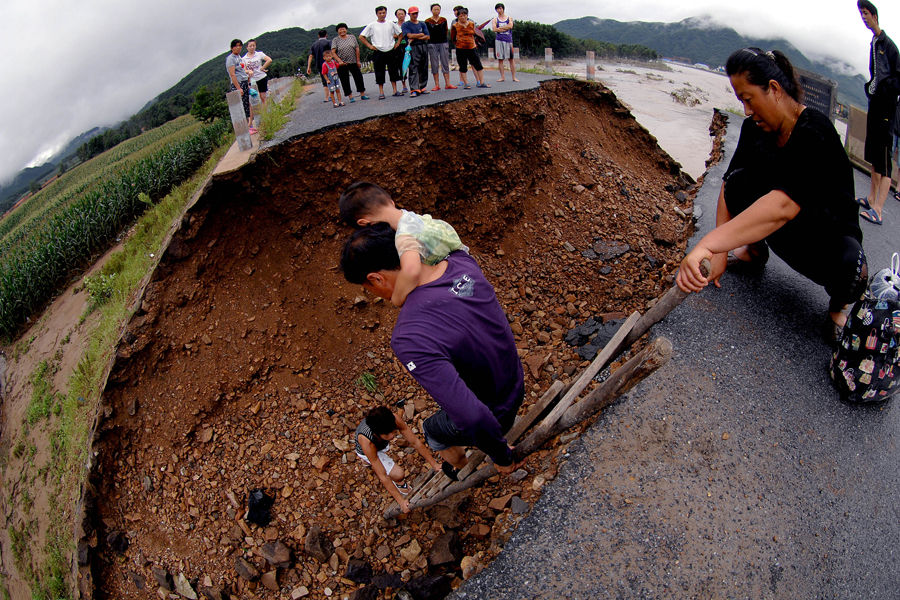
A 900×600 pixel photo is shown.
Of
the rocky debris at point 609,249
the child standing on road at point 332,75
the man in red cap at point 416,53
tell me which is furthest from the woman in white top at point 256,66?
the rocky debris at point 609,249

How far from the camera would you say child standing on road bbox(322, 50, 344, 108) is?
845 centimetres

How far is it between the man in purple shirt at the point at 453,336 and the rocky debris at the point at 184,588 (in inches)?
141

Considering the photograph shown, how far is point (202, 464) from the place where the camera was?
17.3 ft

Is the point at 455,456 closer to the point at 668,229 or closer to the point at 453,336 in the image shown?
the point at 453,336

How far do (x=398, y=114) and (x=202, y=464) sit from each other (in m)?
4.87

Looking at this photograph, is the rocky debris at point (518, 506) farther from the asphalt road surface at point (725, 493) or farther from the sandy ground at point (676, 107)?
the sandy ground at point (676, 107)

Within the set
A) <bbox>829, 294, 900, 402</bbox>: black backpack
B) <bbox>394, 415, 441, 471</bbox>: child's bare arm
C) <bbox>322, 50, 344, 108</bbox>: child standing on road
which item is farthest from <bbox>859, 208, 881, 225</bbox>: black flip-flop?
<bbox>322, 50, 344, 108</bbox>: child standing on road

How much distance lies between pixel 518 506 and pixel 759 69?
293 cm

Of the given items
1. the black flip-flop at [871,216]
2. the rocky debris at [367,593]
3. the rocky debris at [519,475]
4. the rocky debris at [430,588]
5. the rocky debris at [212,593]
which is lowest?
the rocky debris at [212,593]

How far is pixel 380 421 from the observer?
368 centimetres

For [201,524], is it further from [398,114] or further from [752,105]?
[752,105]

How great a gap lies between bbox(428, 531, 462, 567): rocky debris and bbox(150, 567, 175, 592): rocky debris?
8.56 ft

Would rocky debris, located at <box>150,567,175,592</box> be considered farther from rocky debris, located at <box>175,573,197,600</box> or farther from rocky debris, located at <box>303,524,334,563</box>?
rocky debris, located at <box>303,524,334,563</box>

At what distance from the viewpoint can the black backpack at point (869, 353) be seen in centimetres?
296
